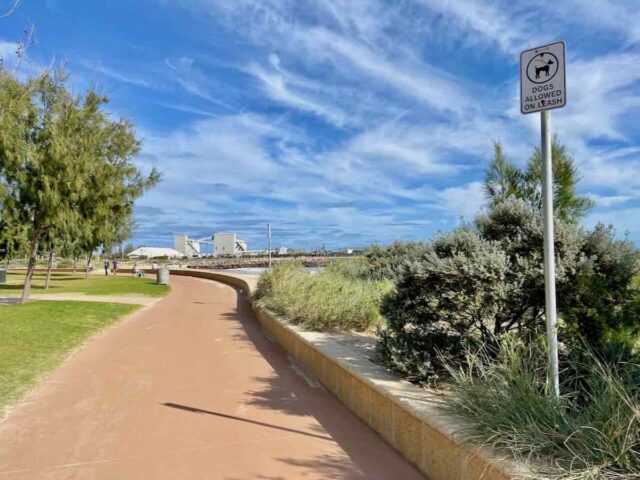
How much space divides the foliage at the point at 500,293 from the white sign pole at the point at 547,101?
1189 millimetres

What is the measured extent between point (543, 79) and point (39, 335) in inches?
380

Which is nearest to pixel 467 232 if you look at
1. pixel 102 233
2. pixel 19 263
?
pixel 102 233

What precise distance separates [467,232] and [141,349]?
6.01 meters

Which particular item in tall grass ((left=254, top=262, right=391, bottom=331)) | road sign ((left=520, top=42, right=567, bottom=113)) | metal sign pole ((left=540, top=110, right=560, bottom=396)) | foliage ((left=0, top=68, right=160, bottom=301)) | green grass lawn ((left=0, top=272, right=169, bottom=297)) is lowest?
green grass lawn ((left=0, top=272, right=169, bottom=297))

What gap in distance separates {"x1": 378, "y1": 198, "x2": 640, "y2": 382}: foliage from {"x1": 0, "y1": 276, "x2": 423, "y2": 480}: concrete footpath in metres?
1.05

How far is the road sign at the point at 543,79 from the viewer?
333cm

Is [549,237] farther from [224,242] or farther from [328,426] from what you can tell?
[224,242]

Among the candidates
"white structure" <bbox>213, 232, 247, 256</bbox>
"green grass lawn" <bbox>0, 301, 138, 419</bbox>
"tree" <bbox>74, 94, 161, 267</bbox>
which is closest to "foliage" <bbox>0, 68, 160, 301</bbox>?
"tree" <bbox>74, 94, 161, 267</bbox>

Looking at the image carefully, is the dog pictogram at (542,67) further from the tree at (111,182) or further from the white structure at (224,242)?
the white structure at (224,242)

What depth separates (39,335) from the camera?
31.7ft

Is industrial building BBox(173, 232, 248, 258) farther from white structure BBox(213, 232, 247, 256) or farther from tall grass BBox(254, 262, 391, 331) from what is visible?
tall grass BBox(254, 262, 391, 331)

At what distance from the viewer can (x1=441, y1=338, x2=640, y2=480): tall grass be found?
8.75 feet

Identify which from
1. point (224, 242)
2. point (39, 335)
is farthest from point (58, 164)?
point (224, 242)

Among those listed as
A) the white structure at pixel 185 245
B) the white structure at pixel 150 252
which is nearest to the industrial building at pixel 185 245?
the white structure at pixel 185 245
